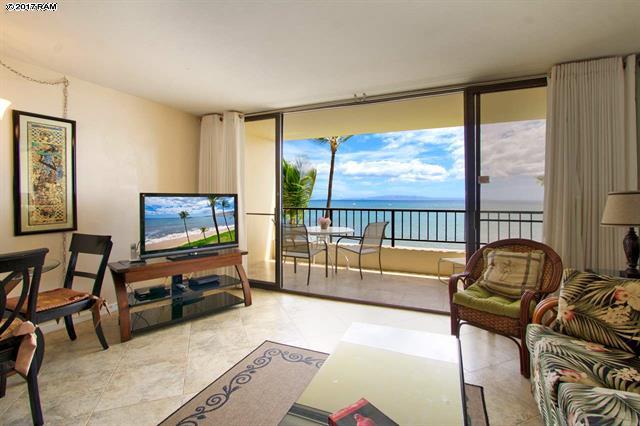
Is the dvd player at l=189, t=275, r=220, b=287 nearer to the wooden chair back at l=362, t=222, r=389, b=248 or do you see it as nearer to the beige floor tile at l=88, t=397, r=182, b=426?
the beige floor tile at l=88, t=397, r=182, b=426

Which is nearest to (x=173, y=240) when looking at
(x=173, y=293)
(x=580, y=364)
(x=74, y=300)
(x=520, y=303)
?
(x=173, y=293)

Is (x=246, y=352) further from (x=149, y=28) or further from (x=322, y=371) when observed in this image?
(x=149, y=28)

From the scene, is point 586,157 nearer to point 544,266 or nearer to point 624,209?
point 624,209

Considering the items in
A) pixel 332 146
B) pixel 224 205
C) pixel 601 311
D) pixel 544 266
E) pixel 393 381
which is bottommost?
pixel 393 381

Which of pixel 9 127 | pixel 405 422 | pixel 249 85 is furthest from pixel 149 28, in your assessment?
pixel 405 422

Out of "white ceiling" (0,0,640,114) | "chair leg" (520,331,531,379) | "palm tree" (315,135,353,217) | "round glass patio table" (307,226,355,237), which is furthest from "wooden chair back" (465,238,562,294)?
"palm tree" (315,135,353,217)

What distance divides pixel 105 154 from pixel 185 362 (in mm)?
2312

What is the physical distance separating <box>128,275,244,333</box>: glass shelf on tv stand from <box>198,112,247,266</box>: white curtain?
2.41 feet

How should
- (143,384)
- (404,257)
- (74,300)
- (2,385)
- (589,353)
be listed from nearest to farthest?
1. (589,353)
2. (2,385)
3. (143,384)
4. (74,300)
5. (404,257)

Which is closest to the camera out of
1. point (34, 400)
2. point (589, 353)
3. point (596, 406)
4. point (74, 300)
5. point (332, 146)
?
point (596, 406)

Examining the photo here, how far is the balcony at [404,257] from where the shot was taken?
2.96 metres

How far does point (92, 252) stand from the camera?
2.46m

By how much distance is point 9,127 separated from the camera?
2459mm

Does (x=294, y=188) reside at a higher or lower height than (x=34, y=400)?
higher
